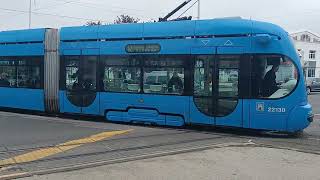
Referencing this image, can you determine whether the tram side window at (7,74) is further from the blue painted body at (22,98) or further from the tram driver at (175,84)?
the tram driver at (175,84)

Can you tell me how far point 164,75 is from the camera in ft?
47.7

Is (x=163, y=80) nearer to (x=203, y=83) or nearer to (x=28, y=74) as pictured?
(x=203, y=83)

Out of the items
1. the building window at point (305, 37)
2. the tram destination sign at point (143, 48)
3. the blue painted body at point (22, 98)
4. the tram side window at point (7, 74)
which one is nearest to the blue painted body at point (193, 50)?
the tram destination sign at point (143, 48)

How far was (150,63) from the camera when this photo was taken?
1480 cm

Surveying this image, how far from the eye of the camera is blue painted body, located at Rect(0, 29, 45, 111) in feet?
56.2

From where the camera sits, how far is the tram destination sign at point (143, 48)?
14719 mm

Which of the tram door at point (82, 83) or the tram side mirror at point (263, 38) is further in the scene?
the tram door at point (82, 83)

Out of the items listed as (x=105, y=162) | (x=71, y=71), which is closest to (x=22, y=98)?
(x=71, y=71)

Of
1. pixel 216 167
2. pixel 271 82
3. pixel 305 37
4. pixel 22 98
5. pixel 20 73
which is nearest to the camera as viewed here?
pixel 216 167

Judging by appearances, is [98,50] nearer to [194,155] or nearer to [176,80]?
[176,80]

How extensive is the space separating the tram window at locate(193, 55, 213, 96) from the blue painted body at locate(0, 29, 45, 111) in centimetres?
571

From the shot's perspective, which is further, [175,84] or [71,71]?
[71,71]

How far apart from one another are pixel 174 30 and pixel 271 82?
3170mm

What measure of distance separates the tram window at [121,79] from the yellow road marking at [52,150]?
255 centimetres
